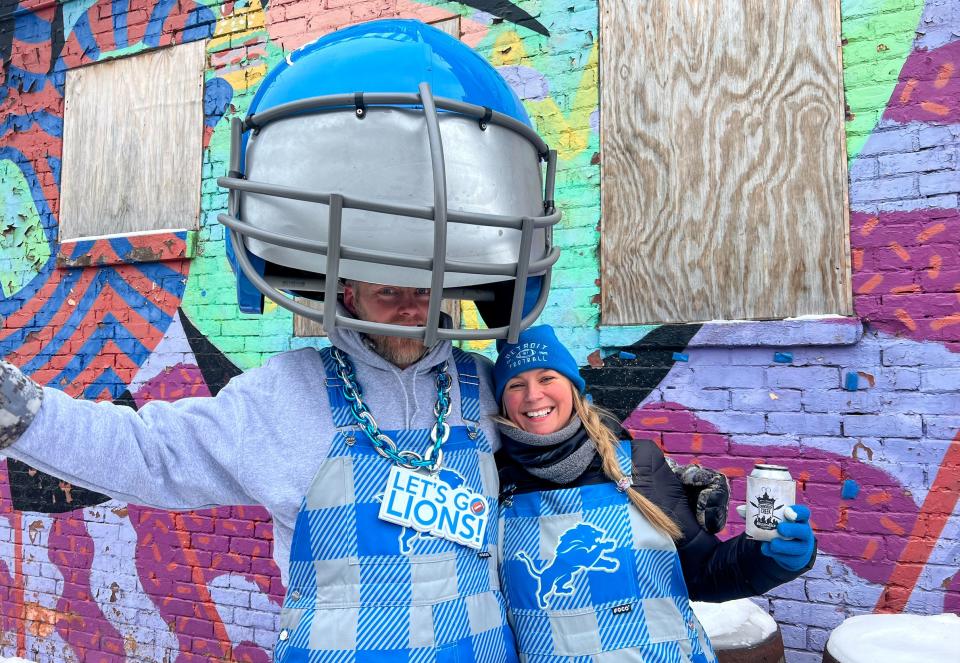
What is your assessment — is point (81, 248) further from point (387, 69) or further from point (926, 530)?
point (926, 530)

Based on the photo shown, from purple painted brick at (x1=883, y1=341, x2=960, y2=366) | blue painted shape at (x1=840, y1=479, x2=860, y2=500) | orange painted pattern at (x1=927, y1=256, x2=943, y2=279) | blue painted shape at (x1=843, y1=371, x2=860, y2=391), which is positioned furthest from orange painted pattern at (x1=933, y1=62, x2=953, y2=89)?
blue painted shape at (x1=840, y1=479, x2=860, y2=500)

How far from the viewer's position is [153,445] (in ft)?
4.36

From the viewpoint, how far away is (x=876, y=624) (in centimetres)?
211

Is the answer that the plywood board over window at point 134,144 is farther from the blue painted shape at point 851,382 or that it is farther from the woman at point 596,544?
the blue painted shape at point 851,382

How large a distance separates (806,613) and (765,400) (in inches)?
31.4

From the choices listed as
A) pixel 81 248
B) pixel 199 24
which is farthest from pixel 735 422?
pixel 81 248

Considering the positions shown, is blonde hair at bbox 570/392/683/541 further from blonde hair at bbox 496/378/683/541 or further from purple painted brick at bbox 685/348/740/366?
purple painted brick at bbox 685/348/740/366

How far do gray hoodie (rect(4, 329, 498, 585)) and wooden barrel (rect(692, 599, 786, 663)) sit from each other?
1.23 metres

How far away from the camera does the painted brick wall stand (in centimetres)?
261

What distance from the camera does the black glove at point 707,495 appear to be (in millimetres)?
1677

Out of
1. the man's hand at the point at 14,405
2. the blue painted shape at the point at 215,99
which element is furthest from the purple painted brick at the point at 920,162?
the blue painted shape at the point at 215,99

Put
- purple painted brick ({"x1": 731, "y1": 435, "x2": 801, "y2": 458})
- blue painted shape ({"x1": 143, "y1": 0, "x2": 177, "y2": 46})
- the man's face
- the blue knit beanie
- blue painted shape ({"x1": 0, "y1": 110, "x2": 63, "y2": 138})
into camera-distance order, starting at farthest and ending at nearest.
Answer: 1. blue painted shape ({"x1": 0, "y1": 110, "x2": 63, "y2": 138})
2. blue painted shape ({"x1": 143, "y1": 0, "x2": 177, "y2": 46})
3. purple painted brick ({"x1": 731, "y1": 435, "x2": 801, "y2": 458})
4. the blue knit beanie
5. the man's face

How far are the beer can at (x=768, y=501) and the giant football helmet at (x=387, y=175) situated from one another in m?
0.63

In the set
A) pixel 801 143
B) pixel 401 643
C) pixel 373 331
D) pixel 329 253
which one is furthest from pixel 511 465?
pixel 801 143
